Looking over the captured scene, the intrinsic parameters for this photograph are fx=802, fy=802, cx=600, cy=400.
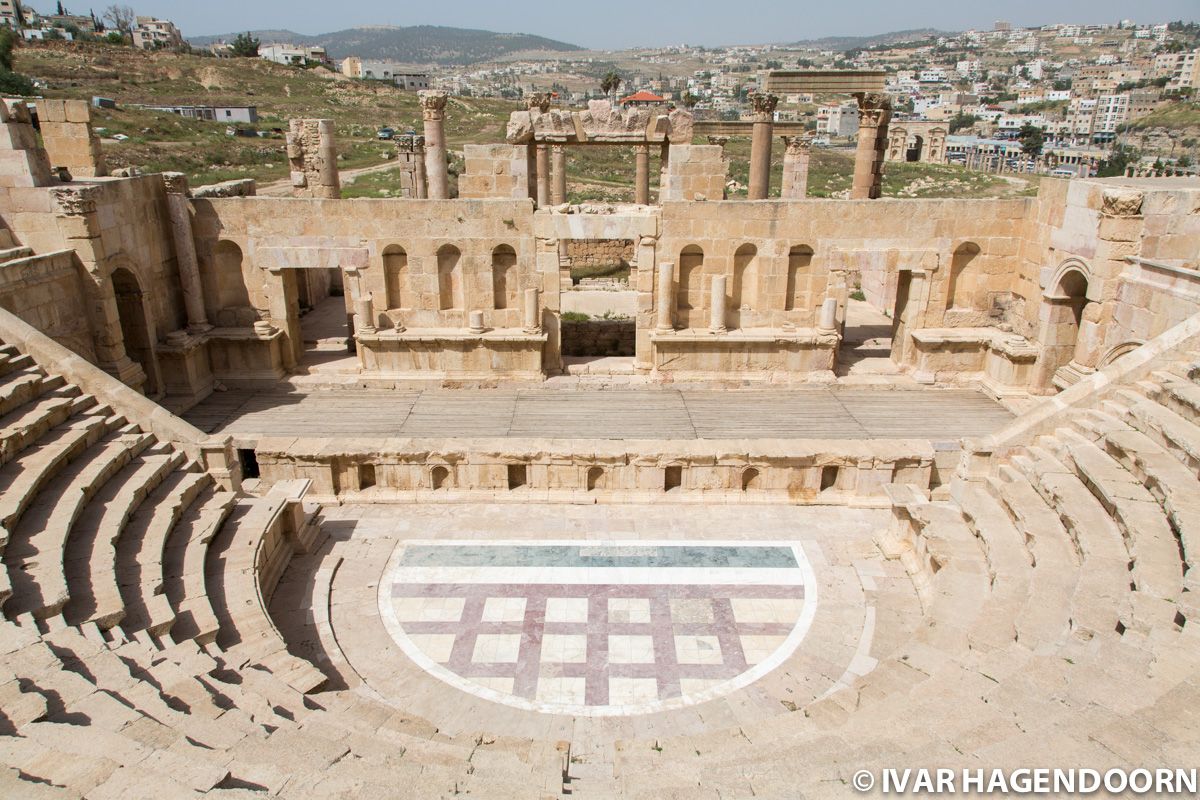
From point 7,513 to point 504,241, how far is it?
908cm

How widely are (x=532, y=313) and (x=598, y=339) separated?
2763mm

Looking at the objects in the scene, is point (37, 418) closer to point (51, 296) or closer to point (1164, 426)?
point (51, 296)

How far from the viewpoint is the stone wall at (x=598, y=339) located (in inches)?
683

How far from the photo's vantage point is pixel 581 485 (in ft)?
39.9

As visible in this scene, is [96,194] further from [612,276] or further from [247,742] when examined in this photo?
[612,276]

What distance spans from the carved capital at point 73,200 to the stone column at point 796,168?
16.9m

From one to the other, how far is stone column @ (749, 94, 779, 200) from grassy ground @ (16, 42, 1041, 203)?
15125 mm

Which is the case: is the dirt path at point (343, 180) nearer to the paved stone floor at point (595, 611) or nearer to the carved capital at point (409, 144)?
the carved capital at point (409, 144)

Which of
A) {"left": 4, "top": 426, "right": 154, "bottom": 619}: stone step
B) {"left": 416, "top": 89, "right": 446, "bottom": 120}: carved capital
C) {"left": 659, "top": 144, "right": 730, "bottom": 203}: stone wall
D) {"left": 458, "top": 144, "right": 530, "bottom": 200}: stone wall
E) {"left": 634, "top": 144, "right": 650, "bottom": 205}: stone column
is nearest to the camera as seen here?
{"left": 4, "top": 426, "right": 154, "bottom": 619}: stone step

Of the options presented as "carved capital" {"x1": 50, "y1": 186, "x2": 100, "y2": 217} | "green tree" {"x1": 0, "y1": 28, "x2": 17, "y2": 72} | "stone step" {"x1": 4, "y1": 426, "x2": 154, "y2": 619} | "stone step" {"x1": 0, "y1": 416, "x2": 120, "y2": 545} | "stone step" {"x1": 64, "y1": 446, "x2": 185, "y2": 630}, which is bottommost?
"stone step" {"x1": 64, "y1": 446, "x2": 185, "y2": 630}

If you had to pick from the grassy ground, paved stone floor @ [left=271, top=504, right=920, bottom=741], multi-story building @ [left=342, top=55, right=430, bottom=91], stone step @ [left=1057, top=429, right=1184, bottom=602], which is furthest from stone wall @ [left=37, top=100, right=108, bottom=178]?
multi-story building @ [left=342, top=55, right=430, bottom=91]

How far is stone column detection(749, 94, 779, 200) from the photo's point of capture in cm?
2169

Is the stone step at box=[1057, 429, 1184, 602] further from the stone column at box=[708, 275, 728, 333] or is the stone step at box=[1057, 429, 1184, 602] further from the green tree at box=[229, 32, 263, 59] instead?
the green tree at box=[229, 32, 263, 59]

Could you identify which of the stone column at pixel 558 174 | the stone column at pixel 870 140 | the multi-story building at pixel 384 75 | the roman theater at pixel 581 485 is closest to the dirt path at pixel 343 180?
the stone column at pixel 558 174
